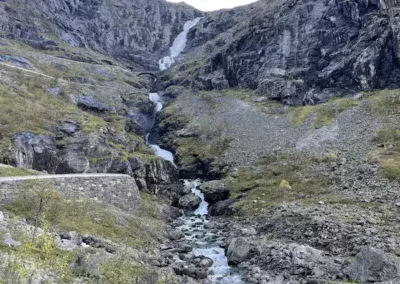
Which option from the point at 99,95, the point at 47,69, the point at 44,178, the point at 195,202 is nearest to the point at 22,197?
the point at 44,178

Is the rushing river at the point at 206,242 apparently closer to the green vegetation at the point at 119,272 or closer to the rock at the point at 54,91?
the green vegetation at the point at 119,272

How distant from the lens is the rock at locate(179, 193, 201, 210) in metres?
47.6

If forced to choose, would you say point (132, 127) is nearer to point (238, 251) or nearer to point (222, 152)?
point (222, 152)

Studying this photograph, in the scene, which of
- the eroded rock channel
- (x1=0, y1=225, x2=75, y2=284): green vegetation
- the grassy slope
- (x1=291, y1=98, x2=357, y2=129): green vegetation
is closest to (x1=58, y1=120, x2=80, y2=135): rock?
the grassy slope

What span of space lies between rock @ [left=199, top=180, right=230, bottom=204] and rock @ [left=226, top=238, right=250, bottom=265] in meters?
17.3

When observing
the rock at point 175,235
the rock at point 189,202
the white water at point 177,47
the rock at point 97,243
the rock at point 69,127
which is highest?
the white water at point 177,47

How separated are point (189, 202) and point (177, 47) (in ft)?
398

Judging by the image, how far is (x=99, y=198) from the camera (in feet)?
117

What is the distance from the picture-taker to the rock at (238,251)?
95.6ft

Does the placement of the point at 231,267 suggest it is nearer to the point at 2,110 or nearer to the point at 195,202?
the point at 195,202

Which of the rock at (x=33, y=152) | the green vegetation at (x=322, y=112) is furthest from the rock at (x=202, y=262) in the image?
the green vegetation at (x=322, y=112)

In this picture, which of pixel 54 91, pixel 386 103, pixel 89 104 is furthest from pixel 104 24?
pixel 386 103

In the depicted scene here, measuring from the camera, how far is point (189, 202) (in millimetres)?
47875

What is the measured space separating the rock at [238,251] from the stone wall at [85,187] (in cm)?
1274
